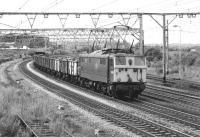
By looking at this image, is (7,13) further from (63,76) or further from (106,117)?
(106,117)

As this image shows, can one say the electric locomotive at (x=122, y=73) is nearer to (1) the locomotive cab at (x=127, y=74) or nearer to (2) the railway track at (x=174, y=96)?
(1) the locomotive cab at (x=127, y=74)

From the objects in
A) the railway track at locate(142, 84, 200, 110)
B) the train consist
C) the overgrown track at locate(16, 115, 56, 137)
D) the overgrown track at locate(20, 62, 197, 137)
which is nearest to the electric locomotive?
the train consist

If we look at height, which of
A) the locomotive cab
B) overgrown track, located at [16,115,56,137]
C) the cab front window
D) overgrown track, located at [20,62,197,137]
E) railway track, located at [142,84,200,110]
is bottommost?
railway track, located at [142,84,200,110]

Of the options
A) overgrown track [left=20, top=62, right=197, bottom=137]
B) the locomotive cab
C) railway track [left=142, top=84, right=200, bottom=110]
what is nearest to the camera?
overgrown track [left=20, top=62, right=197, bottom=137]

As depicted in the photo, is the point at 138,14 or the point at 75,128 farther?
the point at 138,14

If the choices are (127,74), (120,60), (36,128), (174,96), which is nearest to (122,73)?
(127,74)

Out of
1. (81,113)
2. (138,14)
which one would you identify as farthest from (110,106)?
(138,14)

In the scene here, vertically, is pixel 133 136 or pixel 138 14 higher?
pixel 138 14

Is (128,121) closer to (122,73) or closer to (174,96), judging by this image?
(122,73)

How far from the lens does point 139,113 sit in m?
19.4

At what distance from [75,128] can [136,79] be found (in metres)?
9.52

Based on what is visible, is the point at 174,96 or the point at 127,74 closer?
the point at 127,74

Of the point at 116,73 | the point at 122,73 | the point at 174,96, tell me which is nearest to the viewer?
the point at 116,73

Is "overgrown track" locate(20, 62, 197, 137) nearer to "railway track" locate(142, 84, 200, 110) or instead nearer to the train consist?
the train consist
